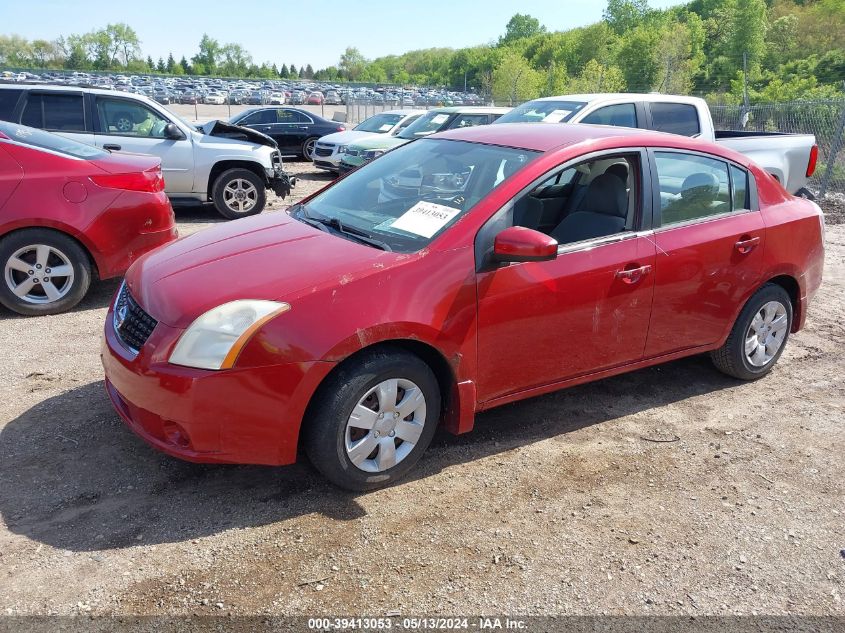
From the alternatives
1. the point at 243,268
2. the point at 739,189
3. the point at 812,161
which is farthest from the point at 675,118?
the point at 243,268

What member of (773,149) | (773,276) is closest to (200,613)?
(773,276)

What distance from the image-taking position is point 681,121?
28.5 ft

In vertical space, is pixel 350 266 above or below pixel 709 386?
above

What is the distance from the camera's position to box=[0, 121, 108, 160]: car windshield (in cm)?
580

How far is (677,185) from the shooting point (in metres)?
4.25

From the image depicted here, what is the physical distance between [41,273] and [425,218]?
12.3 feet

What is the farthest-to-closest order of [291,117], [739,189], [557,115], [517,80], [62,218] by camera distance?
1. [517,80]
2. [291,117]
3. [557,115]
4. [62,218]
5. [739,189]

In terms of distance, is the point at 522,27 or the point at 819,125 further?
the point at 522,27

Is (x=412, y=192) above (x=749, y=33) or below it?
below

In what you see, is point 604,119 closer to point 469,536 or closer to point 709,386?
point 709,386

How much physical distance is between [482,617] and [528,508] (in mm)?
801

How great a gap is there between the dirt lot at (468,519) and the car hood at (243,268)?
90 cm

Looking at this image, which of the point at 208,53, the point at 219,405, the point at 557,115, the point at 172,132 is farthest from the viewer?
the point at 208,53

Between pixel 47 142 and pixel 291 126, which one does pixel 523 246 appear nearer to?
pixel 47 142
